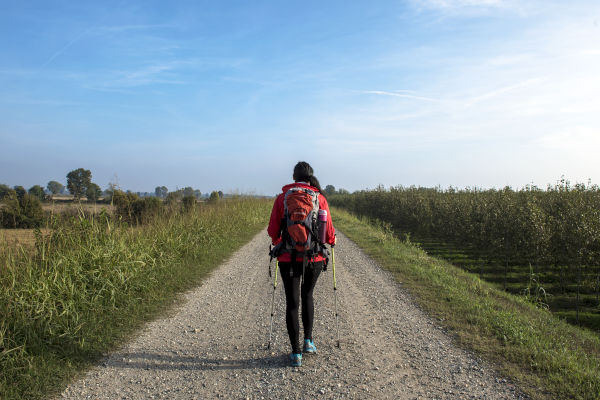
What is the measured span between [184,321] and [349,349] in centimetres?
257

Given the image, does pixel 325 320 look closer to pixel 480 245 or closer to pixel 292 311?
pixel 292 311

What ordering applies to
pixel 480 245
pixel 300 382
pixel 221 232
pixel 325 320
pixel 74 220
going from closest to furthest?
1. pixel 300 382
2. pixel 325 320
3. pixel 74 220
4. pixel 221 232
5. pixel 480 245

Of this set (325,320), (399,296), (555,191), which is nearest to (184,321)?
(325,320)

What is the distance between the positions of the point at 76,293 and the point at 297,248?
366cm

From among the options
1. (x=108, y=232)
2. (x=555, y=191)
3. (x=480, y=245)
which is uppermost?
(x=555, y=191)

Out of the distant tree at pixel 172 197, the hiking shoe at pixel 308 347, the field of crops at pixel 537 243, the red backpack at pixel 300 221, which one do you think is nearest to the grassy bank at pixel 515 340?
the hiking shoe at pixel 308 347

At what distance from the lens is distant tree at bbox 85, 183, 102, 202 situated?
7.88 meters

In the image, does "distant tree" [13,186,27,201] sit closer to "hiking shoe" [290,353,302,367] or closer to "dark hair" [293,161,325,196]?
"dark hair" [293,161,325,196]

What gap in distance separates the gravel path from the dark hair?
6.67 feet

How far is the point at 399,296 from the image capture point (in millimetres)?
7168

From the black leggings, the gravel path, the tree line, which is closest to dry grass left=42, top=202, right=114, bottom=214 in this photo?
the tree line

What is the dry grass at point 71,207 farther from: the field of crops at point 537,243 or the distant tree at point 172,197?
the field of crops at point 537,243

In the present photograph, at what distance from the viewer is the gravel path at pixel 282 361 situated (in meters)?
3.56

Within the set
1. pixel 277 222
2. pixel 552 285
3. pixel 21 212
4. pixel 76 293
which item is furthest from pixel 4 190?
pixel 552 285
